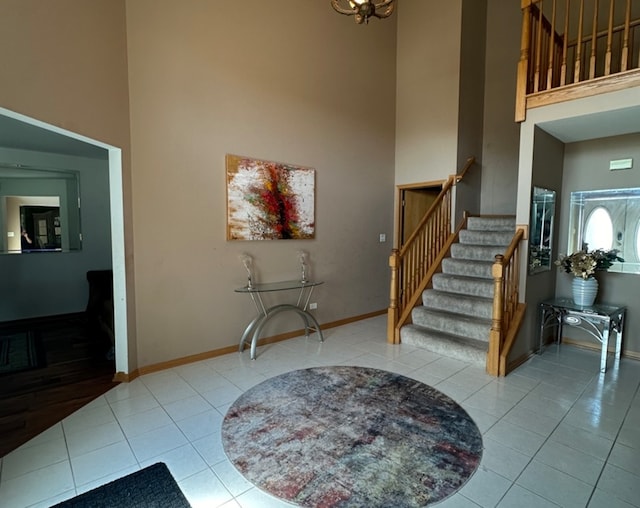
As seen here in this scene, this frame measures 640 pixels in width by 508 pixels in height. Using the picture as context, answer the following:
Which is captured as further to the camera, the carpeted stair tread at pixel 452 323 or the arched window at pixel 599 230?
the arched window at pixel 599 230

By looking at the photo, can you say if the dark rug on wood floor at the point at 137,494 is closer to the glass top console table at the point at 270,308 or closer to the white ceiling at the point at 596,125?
the glass top console table at the point at 270,308

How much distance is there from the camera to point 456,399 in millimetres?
2994

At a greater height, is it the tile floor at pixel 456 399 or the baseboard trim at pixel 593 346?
the baseboard trim at pixel 593 346

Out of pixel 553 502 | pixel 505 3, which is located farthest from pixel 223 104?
pixel 505 3

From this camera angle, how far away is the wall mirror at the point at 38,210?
5316mm

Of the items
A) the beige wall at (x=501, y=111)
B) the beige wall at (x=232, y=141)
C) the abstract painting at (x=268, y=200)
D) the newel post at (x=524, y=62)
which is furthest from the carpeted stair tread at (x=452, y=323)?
the beige wall at (x=501, y=111)

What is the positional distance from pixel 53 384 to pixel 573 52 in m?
7.64

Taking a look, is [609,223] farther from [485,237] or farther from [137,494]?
[137,494]

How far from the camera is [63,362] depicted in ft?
12.5

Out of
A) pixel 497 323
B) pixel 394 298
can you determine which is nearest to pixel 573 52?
pixel 497 323

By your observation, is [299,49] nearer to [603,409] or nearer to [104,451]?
[104,451]

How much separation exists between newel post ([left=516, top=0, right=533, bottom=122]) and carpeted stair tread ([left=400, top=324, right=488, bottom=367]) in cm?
Answer: 260

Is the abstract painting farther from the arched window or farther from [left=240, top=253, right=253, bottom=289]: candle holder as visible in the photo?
the arched window

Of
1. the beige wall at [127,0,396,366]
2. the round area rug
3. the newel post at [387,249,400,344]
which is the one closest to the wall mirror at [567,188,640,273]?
the newel post at [387,249,400,344]
